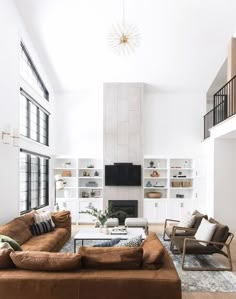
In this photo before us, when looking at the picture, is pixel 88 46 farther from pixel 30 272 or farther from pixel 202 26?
pixel 30 272

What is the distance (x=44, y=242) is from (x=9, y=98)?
2815 mm

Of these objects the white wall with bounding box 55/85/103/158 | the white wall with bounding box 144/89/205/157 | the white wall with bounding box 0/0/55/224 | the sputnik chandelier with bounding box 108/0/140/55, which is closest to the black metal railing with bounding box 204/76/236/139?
the white wall with bounding box 144/89/205/157

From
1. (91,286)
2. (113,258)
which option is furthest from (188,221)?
(91,286)

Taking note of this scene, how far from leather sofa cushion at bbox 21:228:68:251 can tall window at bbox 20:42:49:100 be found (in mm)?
3582

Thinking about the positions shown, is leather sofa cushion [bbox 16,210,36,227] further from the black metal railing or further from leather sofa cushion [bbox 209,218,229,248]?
the black metal railing

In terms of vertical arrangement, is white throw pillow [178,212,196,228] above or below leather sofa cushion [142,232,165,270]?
below

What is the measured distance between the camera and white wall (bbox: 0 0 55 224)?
19.0 feet

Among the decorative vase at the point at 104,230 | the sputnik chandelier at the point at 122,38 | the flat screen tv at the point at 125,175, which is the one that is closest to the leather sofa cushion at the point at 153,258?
the decorative vase at the point at 104,230

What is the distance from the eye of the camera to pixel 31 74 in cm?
830

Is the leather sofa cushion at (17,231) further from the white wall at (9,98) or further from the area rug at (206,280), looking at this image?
the area rug at (206,280)

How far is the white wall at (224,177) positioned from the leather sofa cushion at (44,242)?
3950mm

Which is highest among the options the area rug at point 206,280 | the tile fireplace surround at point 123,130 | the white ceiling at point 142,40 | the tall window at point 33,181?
the white ceiling at point 142,40

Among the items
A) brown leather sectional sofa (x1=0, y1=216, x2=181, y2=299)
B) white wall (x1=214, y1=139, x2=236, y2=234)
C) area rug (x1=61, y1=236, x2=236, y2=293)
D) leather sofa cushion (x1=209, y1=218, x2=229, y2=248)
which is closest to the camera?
brown leather sectional sofa (x1=0, y1=216, x2=181, y2=299)

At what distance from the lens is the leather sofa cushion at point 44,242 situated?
16.6 ft
